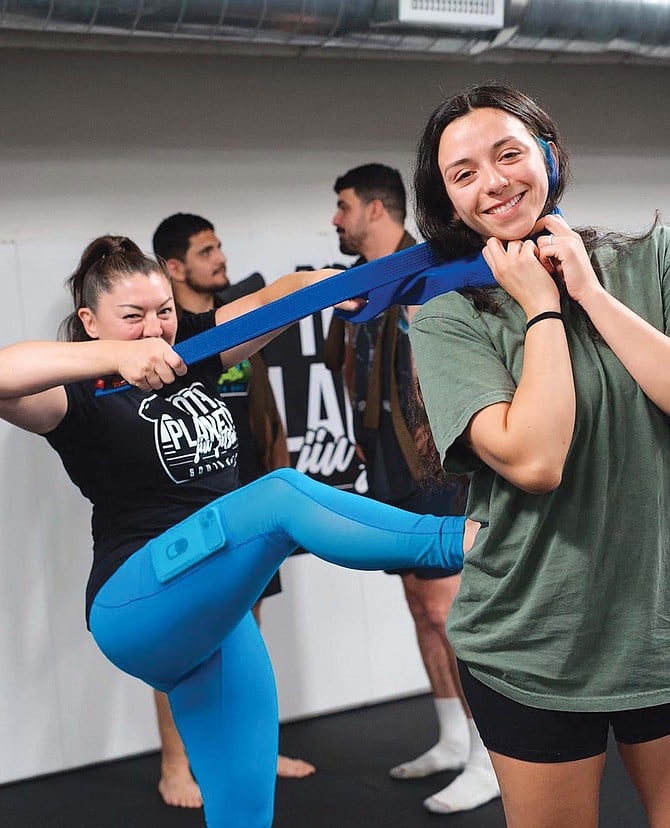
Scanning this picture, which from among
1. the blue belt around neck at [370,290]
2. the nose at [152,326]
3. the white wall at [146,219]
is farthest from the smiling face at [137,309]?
the white wall at [146,219]

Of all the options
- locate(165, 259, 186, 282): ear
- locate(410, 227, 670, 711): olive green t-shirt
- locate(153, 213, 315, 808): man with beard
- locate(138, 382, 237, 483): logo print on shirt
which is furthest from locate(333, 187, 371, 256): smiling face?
locate(410, 227, 670, 711): olive green t-shirt

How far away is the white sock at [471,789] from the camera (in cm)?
291

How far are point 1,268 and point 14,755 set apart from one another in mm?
1666

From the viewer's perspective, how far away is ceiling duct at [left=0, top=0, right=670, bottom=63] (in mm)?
3025

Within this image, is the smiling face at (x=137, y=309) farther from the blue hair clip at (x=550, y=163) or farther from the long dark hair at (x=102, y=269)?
the blue hair clip at (x=550, y=163)

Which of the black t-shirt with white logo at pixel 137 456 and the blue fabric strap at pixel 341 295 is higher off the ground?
the blue fabric strap at pixel 341 295

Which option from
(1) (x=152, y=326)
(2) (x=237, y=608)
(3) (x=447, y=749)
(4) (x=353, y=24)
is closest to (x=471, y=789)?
(3) (x=447, y=749)

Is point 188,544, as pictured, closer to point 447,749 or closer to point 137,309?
point 137,309

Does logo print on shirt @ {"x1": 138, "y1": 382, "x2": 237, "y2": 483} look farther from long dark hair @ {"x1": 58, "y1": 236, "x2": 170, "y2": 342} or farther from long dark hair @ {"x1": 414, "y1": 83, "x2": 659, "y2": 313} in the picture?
long dark hair @ {"x1": 414, "y1": 83, "x2": 659, "y2": 313}

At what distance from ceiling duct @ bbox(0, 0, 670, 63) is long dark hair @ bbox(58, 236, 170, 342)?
984 mm

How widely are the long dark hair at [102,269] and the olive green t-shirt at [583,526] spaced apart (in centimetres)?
114

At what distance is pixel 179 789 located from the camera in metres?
3.16

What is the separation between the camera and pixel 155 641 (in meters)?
2.00

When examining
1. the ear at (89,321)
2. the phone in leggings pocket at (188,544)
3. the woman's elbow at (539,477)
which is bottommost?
the phone in leggings pocket at (188,544)
